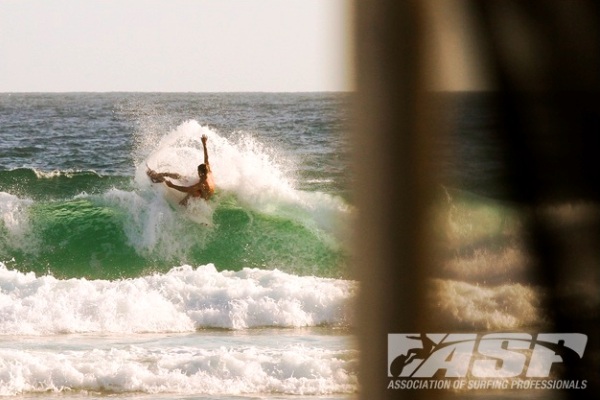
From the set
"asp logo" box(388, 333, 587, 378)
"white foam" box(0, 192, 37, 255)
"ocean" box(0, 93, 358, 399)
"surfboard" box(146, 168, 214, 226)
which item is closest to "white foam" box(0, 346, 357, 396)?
"ocean" box(0, 93, 358, 399)

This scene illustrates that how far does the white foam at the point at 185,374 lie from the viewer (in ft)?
13.0

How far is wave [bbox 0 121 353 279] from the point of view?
9320mm

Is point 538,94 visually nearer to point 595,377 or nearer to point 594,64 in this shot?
point 594,64

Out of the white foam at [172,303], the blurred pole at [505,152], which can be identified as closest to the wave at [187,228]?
the white foam at [172,303]

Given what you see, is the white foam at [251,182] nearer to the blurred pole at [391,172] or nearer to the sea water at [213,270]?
the sea water at [213,270]

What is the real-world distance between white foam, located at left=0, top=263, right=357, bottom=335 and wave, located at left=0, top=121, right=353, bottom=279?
5.26 feet

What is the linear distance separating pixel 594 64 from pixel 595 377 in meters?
0.31

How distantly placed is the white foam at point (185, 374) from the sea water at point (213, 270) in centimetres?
1

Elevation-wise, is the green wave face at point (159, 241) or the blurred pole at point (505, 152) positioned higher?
the blurred pole at point (505, 152)

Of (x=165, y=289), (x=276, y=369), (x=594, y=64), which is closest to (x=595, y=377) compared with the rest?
(x=594, y=64)

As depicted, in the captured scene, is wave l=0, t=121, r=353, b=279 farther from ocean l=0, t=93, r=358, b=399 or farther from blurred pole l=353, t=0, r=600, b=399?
blurred pole l=353, t=0, r=600, b=399

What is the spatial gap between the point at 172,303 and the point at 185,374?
2744 mm

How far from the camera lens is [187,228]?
31.3 ft

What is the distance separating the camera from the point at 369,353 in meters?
0.82
